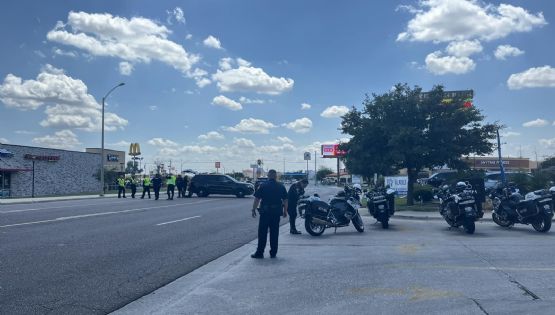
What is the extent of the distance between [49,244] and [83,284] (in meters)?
4.36

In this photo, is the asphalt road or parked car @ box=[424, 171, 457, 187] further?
parked car @ box=[424, 171, 457, 187]

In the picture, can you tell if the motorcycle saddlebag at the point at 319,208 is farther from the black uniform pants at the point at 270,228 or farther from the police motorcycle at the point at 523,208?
the police motorcycle at the point at 523,208

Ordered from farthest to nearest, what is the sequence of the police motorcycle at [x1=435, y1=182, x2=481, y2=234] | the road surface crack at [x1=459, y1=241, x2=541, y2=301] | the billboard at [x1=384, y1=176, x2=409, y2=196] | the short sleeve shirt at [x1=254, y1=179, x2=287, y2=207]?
1. the billboard at [x1=384, y1=176, x2=409, y2=196]
2. the police motorcycle at [x1=435, y1=182, x2=481, y2=234]
3. the short sleeve shirt at [x1=254, y1=179, x2=287, y2=207]
4. the road surface crack at [x1=459, y1=241, x2=541, y2=301]

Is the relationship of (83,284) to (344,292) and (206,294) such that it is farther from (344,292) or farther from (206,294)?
(344,292)

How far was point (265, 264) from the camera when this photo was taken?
9.31 metres

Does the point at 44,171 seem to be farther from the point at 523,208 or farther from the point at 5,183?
the point at 523,208

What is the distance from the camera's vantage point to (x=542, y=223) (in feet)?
45.0

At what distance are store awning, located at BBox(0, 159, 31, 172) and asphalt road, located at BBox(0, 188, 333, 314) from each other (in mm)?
31293

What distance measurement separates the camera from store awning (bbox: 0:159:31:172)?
44.8 meters

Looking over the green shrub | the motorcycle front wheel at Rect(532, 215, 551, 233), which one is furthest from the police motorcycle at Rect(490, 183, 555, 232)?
the green shrub

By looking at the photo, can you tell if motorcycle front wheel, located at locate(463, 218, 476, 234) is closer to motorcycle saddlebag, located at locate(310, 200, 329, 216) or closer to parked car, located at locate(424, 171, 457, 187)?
motorcycle saddlebag, located at locate(310, 200, 329, 216)

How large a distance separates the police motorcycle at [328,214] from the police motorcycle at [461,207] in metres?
2.51

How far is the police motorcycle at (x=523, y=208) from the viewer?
1360 centimetres

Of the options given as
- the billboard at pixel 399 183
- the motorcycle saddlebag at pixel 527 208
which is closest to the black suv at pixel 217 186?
the billboard at pixel 399 183
